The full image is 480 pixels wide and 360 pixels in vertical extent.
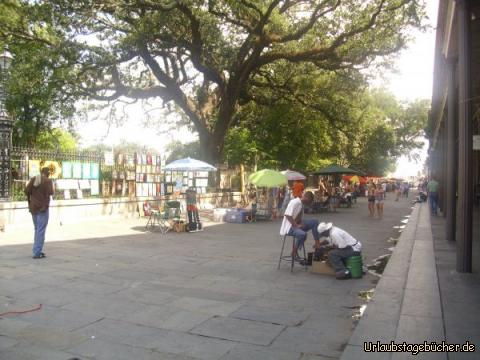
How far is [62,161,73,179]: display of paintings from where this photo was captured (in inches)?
574

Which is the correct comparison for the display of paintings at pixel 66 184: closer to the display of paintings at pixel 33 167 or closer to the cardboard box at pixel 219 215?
the display of paintings at pixel 33 167

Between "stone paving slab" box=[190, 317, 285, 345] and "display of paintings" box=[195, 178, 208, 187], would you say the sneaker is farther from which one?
"display of paintings" box=[195, 178, 208, 187]

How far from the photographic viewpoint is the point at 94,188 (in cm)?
1597

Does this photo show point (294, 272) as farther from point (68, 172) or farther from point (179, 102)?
point (179, 102)

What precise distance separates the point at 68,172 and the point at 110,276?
8635mm

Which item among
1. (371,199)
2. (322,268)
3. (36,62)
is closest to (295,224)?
(322,268)

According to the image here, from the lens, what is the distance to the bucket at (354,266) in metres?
7.27

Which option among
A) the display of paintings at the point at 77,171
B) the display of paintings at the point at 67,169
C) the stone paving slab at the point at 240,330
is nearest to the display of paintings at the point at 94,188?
the display of paintings at the point at 77,171

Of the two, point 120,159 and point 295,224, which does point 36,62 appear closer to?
point 120,159

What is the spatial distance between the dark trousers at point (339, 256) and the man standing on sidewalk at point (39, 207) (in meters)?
5.56

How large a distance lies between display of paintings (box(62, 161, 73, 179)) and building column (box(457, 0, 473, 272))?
39.7 feet

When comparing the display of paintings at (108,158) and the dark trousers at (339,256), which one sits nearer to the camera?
the dark trousers at (339,256)

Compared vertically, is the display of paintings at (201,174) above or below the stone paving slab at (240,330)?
above

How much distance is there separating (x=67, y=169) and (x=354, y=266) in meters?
10.9
